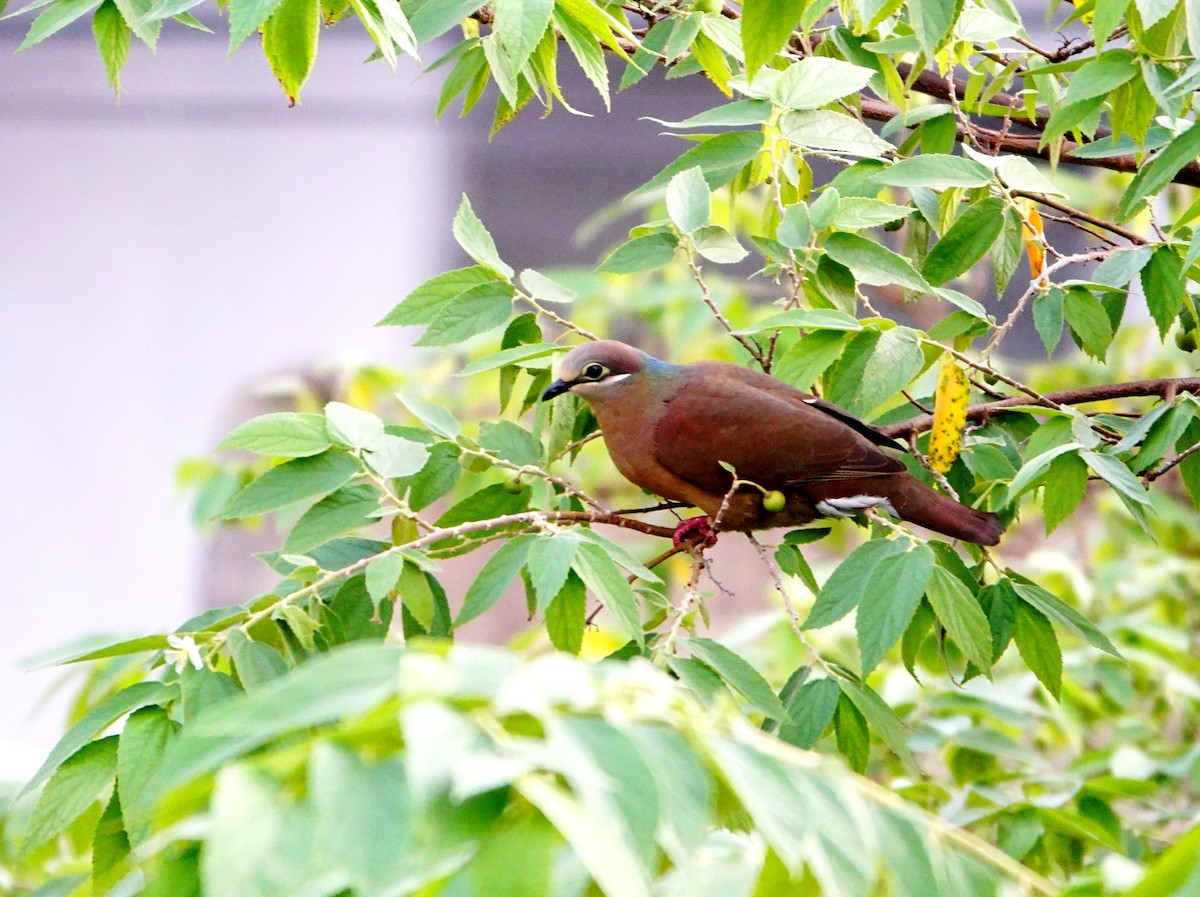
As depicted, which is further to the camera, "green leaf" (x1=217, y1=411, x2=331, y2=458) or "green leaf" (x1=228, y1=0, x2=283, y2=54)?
"green leaf" (x1=217, y1=411, x2=331, y2=458)

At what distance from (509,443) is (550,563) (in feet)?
1.60

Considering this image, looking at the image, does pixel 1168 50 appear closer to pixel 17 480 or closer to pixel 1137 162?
pixel 1137 162

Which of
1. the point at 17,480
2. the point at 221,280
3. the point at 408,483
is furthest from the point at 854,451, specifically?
the point at 17,480

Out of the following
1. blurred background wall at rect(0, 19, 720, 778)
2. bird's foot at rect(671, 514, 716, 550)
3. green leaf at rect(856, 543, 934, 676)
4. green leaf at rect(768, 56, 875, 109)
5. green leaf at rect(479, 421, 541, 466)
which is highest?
green leaf at rect(768, 56, 875, 109)

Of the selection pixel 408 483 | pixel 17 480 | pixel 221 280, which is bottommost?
pixel 17 480

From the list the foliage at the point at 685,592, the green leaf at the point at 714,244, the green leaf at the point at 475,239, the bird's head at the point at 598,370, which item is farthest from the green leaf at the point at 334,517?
the bird's head at the point at 598,370

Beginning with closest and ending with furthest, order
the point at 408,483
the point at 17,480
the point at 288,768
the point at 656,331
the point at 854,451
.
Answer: the point at 288,768, the point at 408,483, the point at 854,451, the point at 656,331, the point at 17,480

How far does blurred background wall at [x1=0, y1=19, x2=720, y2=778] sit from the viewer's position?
612cm

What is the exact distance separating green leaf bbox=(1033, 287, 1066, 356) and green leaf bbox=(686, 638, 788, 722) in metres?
0.69

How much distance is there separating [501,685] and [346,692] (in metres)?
0.09

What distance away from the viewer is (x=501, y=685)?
0.76 meters

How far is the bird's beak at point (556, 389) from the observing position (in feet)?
6.66

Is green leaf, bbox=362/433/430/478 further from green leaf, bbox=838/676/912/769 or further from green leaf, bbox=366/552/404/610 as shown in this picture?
green leaf, bbox=838/676/912/769

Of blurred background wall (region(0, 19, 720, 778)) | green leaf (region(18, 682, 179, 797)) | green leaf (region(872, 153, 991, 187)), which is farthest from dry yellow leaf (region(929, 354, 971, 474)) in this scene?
blurred background wall (region(0, 19, 720, 778))
